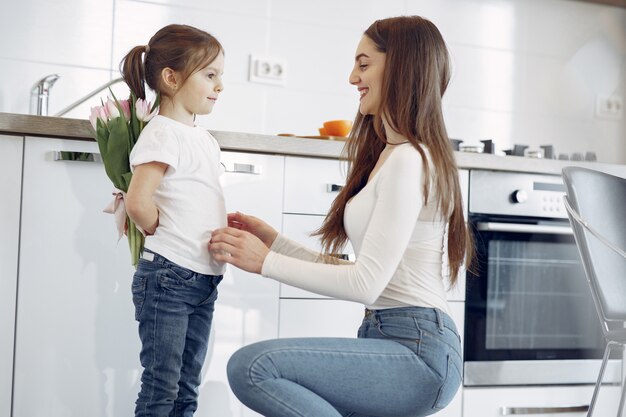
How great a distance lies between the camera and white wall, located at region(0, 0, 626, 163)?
2.68 m

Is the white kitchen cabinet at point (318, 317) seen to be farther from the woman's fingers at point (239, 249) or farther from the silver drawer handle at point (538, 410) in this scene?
the woman's fingers at point (239, 249)

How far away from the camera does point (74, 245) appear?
2055 mm

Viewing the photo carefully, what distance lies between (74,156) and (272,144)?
514 millimetres

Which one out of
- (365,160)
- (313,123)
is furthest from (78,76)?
(365,160)

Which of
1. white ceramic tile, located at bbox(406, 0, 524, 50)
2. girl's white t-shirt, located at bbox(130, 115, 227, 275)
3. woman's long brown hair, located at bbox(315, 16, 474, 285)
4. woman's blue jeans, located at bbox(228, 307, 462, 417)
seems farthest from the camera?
white ceramic tile, located at bbox(406, 0, 524, 50)

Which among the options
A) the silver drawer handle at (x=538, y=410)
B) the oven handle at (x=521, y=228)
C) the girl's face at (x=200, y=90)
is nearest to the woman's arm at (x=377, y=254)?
the girl's face at (x=200, y=90)

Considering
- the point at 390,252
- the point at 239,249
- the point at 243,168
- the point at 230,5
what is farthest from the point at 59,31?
the point at 390,252

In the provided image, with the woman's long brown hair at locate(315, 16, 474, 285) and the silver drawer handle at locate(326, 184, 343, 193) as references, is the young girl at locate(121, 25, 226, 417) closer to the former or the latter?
the woman's long brown hair at locate(315, 16, 474, 285)

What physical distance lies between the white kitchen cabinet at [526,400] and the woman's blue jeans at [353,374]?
0.93 meters

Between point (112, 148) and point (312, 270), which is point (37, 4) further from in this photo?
point (312, 270)

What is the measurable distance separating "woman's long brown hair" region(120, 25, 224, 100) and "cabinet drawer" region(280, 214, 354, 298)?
657mm

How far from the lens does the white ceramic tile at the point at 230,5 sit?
2.81 m

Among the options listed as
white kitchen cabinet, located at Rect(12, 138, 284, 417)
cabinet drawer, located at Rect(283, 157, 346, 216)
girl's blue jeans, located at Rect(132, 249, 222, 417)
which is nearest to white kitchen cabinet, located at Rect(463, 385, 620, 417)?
cabinet drawer, located at Rect(283, 157, 346, 216)

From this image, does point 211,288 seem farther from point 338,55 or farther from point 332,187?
point 338,55
